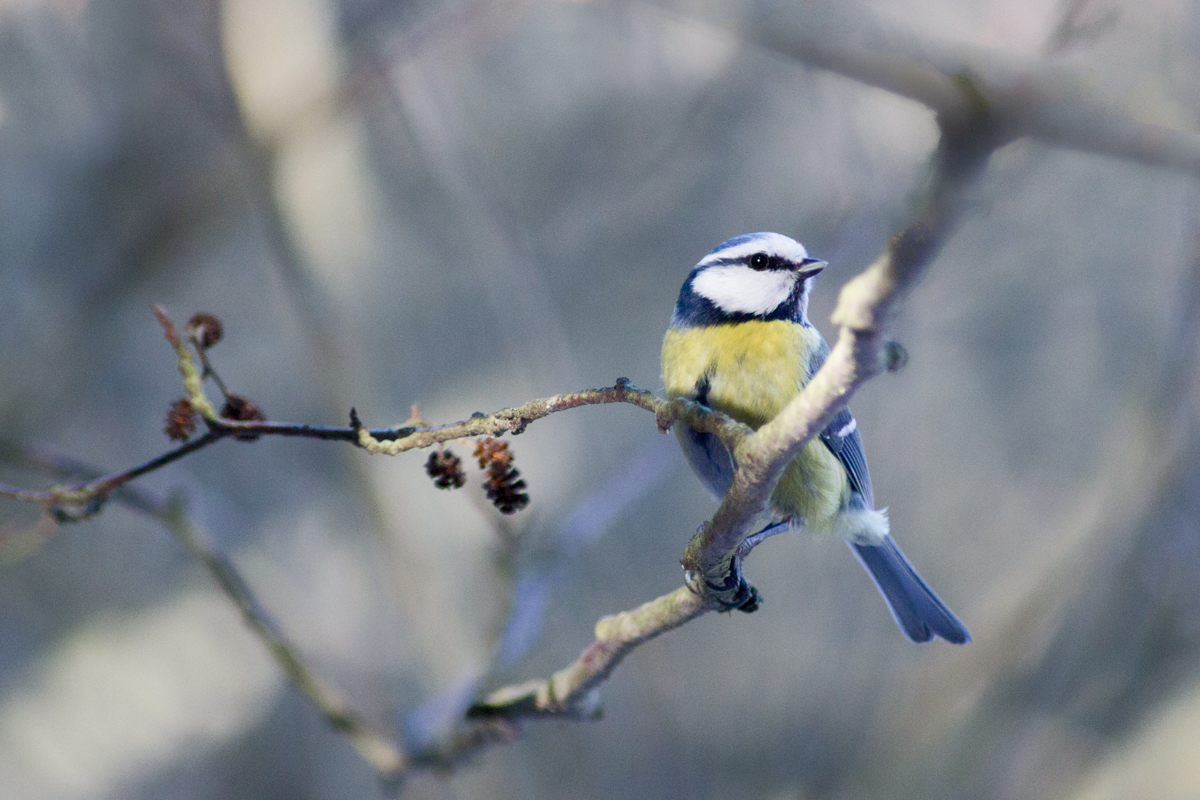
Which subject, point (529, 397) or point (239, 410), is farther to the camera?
point (529, 397)

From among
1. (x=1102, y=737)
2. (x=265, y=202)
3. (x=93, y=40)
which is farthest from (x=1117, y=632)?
(x=93, y=40)

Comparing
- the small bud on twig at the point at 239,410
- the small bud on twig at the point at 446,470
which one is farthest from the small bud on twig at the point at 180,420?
the small bud on twig at the point at 446,470

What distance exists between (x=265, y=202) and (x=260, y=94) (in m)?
0.24

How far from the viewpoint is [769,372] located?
0.84 m

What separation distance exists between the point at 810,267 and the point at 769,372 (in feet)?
0.40

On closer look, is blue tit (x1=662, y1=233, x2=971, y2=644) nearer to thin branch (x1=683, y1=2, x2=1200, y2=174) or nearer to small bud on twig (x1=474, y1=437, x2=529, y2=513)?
small bud on twig (x1=474, y1=437, x2=529, y2=513)

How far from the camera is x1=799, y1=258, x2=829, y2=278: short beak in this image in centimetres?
84

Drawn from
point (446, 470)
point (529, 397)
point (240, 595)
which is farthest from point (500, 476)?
point (529, 397)

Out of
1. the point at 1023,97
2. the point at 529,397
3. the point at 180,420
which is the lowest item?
the point at 1023,97

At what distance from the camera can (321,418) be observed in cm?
194

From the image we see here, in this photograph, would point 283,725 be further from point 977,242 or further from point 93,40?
point 977,242

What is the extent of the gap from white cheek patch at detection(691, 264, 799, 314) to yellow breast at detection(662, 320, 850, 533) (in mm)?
22

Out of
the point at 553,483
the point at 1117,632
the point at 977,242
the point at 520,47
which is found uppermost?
the point at 520,47

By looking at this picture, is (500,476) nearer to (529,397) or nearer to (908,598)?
(908,598)
